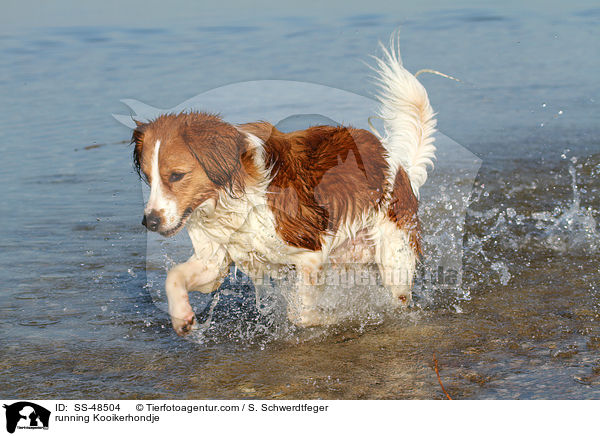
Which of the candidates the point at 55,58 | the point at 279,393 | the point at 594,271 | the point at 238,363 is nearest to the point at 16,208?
the point at 238,363

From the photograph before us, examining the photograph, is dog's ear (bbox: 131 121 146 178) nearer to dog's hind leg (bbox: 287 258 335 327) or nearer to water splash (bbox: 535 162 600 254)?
dog's hind leg (bbox: 287 258 335 327)

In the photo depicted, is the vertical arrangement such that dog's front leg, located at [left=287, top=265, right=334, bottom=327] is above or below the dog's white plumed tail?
below

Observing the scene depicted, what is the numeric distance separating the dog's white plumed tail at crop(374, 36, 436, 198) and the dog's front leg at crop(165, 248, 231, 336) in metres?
1.27

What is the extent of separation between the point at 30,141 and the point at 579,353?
21.7 feet

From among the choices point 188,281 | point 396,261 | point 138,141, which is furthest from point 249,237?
point 396,261

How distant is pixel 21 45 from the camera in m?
12.9

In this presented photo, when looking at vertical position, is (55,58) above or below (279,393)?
above

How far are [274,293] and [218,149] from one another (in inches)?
45.7

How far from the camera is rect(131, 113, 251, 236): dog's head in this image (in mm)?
3365

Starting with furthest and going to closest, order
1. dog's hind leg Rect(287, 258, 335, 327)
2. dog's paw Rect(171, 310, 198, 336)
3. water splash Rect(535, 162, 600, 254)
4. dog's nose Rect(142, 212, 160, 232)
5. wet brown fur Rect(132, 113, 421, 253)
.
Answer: water splash Rect(535, 162, 600, 254)
dog's hind leg Rect(287, 258, 335, 327)
dog's paw Rect(171, 310, 198, 336)
wet brown fur Rect(132, 113, 421, 253)
dog's nose Rect(142, 212, 160, 232)

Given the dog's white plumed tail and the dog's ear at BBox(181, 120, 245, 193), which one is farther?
the dog's white plumed tail

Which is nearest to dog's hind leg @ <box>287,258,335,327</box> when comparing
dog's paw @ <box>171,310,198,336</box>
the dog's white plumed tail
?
dog's paw @ <box>171,310,198,336</box>

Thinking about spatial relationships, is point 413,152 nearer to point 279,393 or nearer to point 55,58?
point 279,393

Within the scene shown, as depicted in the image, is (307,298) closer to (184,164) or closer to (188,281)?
(188,281)
